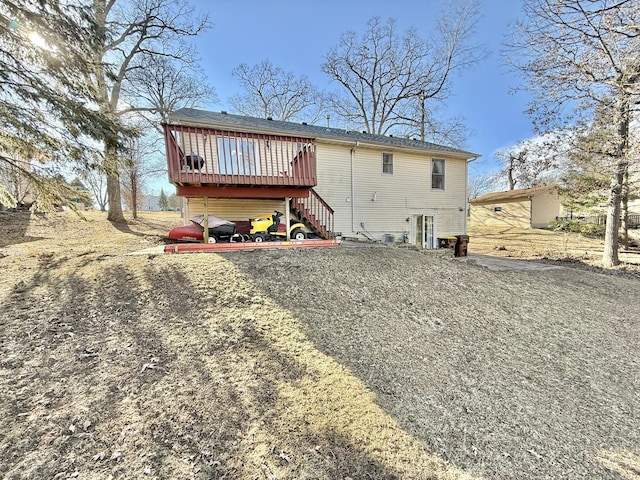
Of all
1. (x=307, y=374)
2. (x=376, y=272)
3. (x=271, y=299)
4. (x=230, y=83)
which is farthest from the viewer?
(x=230, y=83)

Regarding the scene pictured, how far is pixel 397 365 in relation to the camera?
3205mm

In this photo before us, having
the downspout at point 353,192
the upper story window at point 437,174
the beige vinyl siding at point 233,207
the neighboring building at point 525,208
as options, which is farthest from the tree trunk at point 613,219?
the neighboring building at point 525,208

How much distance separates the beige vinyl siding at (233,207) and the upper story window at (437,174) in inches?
260

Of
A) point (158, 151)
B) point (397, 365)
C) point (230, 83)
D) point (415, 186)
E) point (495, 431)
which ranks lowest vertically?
point (495, 431)

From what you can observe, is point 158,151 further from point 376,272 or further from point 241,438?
point 241,438

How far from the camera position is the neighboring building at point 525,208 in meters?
23.4

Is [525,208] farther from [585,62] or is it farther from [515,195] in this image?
[585,62]

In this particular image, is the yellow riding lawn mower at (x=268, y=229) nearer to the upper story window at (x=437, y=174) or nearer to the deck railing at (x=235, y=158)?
the deck railing at (x=235, y=158)

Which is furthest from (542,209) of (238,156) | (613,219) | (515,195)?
(238,156)

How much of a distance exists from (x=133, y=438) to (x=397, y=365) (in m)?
2.49

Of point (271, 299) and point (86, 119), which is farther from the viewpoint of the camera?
point (86, 119)

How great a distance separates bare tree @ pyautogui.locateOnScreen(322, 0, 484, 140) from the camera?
1862cm

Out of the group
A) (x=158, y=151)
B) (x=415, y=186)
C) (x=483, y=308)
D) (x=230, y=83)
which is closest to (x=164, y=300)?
(x=483, y=308)

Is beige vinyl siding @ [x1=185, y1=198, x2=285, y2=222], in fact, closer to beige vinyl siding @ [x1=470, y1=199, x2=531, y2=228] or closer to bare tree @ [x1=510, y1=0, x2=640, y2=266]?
bare tree @ [x1=510, y1=0, x2=640, y2=266]
